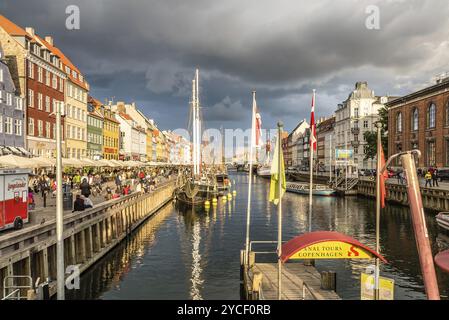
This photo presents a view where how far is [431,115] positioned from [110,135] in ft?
225

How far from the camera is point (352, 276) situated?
22.8m

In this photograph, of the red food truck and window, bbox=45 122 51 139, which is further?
window, bbox=45 122 51 139

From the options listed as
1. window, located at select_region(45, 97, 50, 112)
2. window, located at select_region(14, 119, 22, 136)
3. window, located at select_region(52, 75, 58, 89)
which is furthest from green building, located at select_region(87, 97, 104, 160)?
window, located at select_region(14, 119, 22, 136)

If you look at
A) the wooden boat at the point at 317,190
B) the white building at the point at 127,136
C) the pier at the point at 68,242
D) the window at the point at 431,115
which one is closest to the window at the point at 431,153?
the window at the point at 431,115

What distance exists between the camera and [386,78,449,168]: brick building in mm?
64688

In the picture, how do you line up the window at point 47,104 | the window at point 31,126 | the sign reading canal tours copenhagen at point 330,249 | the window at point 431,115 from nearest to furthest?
the sign reading canal tours copenhagen at point 330,249 → the window at point 31,126 → the window at point 47,104 → the window at point 431,115

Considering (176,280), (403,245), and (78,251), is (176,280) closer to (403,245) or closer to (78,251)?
(78,251)

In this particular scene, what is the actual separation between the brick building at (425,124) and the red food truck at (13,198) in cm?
6378

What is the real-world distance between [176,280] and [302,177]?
333 ft

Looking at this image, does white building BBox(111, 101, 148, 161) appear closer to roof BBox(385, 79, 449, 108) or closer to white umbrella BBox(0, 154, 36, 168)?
roof BBox(385, 79, 449, 108)

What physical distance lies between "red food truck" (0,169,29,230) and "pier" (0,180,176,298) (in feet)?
5.86

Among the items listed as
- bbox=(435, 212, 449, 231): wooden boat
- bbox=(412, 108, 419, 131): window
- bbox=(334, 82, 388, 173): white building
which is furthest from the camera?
bbox=(334, 82, 388, 173): white building

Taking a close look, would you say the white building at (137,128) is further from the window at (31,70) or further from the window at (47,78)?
the window at (31,70)

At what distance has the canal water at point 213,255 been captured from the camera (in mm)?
20342
